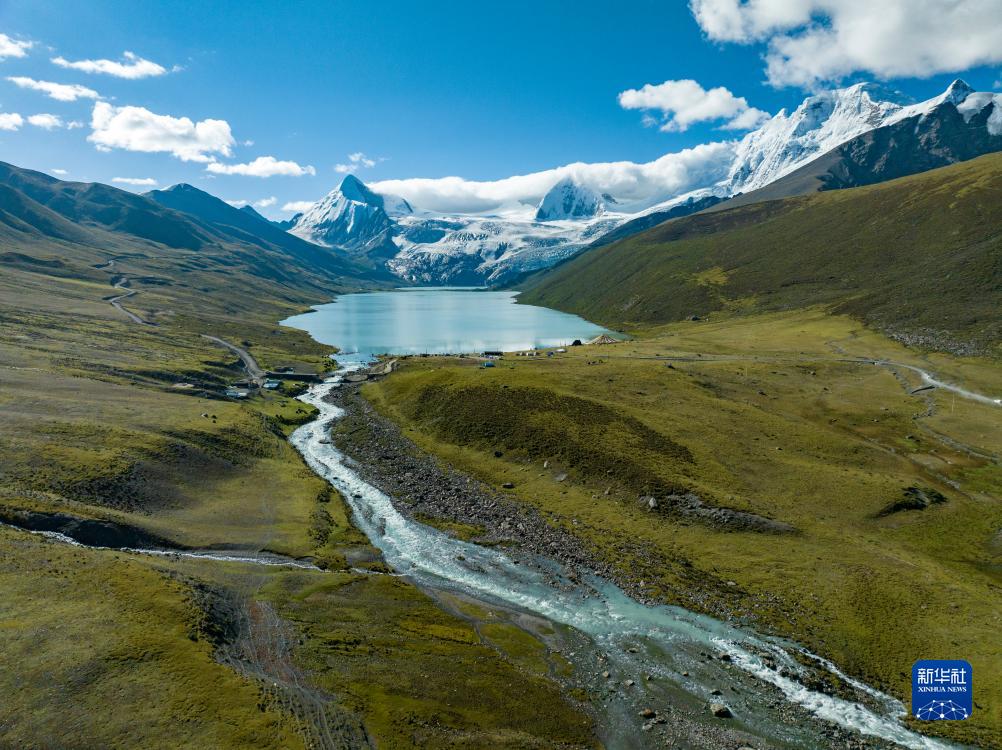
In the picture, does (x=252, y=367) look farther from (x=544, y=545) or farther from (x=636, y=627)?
(x=636, y=627)

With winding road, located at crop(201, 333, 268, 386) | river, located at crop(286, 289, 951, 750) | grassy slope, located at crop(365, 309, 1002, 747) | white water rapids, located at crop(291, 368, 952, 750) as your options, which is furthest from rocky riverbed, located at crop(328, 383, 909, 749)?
winding road, located at crop(201, 333, 268, 386)

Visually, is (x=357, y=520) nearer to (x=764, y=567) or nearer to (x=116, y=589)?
(x=116, y=589)

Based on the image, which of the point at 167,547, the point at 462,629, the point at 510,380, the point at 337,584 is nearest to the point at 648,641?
the point at 462,629

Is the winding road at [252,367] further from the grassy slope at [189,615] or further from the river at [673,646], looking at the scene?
the river at [673,646]

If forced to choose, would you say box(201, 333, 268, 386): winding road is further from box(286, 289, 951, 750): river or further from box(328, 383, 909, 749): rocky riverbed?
box(286, 289, 951, 750): river

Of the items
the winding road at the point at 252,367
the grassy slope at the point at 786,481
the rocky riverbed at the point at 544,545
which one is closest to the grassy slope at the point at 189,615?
the rocky riverbed at the point at 544,545

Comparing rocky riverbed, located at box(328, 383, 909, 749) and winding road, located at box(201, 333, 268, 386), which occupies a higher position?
winding road, located at box(201, 333, 268, 386)

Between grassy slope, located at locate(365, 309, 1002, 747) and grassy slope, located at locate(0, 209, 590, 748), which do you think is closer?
grassy slope, located at locate(0, 209, 590, 748)

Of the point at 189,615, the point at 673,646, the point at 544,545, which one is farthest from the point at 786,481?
the point at 189,615
